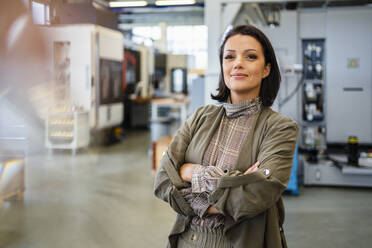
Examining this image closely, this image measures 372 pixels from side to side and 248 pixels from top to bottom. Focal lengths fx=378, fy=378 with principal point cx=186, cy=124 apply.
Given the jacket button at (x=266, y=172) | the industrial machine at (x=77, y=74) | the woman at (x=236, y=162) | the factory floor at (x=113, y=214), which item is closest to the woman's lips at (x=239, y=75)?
the woman at (x=236, y=162)

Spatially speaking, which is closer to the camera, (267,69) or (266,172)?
(266,172)

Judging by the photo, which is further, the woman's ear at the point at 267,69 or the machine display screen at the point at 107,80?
the machine display screen at the point at 107,80

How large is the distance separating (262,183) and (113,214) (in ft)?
8.98

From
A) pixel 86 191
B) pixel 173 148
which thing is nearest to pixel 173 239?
pixel 173 148

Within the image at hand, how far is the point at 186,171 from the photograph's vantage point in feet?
4.57

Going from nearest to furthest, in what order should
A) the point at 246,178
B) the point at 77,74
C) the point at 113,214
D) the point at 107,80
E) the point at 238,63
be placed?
the point at 246,178
the point at 238,63
the point at 77,74
the point at 107,80
the point at 113,214

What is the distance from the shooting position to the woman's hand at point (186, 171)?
1.38m

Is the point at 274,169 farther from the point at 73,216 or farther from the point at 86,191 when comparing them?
the point at 86,191

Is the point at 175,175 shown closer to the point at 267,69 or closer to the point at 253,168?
the point at 253,168

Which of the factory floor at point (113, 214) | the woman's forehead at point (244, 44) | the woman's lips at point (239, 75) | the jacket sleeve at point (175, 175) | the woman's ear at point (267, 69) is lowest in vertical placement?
the factory floor at point (113, 214)

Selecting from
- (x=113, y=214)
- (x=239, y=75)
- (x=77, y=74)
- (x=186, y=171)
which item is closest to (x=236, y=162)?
(x=186, y=171)

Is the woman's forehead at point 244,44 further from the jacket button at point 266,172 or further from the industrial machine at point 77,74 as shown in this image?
the industrial machine at point 77,74

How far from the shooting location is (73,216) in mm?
3496

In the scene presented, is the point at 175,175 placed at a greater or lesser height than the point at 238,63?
lesser
